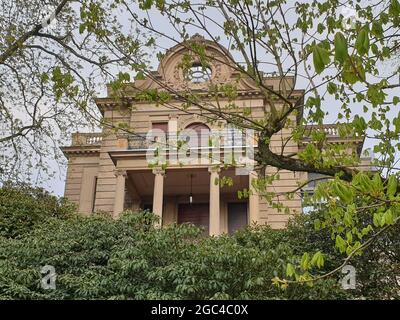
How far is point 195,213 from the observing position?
19922mm

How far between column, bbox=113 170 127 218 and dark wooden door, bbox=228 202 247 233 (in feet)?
15.9

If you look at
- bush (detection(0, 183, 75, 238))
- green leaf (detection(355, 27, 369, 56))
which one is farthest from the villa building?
green leaf (detection(355, 27, 369, 56))

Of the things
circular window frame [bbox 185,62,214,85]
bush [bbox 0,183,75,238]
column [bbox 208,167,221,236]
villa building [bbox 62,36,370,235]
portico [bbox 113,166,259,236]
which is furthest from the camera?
portico [bbox 113,166,259,236]

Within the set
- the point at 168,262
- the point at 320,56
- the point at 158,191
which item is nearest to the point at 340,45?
the point at 320,56

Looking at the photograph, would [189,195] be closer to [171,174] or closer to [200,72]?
[171,174]

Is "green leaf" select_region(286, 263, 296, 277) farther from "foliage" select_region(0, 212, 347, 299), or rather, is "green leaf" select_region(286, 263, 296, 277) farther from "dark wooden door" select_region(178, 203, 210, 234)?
"dark wooden door" select_region(178, 203, 210, 234)

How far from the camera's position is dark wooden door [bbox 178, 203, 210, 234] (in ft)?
65.4

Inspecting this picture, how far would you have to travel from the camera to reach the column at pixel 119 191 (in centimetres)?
1770

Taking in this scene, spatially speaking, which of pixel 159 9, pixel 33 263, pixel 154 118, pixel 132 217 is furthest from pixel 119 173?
pixel 159 9

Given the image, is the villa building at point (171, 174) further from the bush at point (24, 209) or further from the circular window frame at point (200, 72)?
the bush at point (24, 209)

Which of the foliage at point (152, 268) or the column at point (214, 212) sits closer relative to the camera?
the foliage at point (152, 268)

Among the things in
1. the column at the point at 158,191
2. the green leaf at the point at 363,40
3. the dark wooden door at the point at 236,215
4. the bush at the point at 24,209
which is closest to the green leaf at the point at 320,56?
the green leaf at the point at 363,40

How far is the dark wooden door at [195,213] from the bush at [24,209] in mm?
6297

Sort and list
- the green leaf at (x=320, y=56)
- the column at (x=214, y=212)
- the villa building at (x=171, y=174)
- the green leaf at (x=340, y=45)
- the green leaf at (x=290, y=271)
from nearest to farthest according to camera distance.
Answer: the green leaf at (x=340, y=45)
the green leaf at (x=320, y=56)
the green leaf at (x=290, y=271)
the column at (x=214, y=212)
the villa building at (x=171, y=174)
